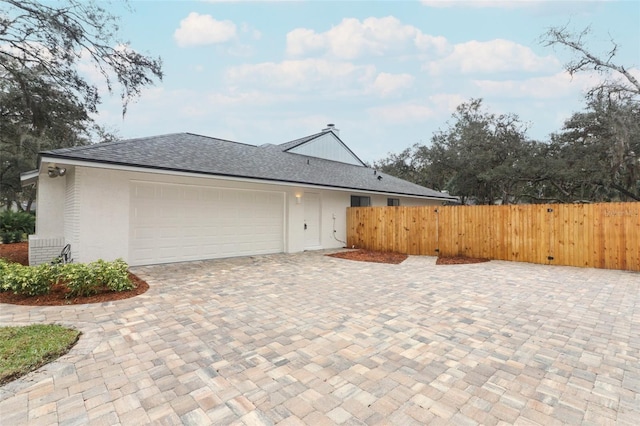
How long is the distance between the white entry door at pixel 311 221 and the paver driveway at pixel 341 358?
5794 millimetres

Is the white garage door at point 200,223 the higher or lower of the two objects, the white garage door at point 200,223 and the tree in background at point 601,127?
the lower

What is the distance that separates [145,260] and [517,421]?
8.14 m

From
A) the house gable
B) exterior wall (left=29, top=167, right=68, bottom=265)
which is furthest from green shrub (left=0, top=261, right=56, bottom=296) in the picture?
the house gable

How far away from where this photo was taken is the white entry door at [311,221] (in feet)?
37.6

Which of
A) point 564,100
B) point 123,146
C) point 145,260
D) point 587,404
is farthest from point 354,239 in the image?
point 564,100

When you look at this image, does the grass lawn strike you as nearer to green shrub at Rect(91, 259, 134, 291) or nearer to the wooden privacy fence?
green shrub at Rect(91, 259, 134, 291)

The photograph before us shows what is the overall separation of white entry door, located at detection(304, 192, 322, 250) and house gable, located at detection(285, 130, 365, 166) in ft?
14.4

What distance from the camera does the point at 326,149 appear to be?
16.9 m

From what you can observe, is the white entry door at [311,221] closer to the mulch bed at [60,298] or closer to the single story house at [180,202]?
the single story house at [180,202]

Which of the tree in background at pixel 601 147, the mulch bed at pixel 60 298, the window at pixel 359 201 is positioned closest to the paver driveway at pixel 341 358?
the mulch bed at pixel 60 298

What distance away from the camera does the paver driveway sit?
2.18 m

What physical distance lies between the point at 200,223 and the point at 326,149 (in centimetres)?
989

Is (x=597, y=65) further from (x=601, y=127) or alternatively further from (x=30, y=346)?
(x=30, y=346)

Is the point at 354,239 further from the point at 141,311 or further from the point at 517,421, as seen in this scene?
the point at 517,421
